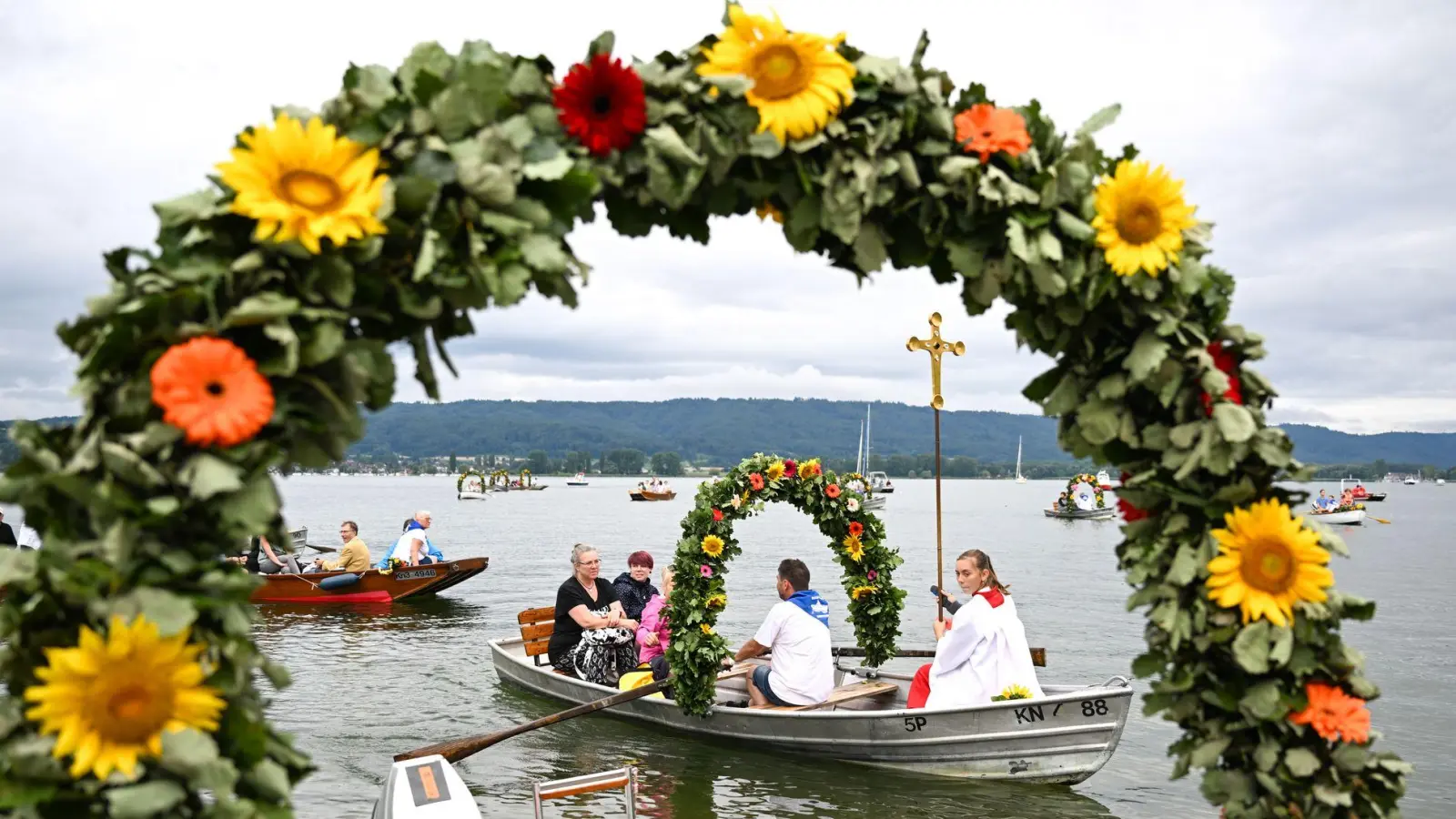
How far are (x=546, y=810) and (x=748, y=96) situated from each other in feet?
27.0

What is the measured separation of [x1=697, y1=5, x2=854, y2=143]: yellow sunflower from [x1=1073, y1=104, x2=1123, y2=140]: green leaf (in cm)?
80

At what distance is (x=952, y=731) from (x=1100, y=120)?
7327 mm

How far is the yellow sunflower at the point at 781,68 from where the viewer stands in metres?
3.21

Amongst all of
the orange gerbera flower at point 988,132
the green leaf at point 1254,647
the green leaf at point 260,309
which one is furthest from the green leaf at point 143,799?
the green leaf at point 1254,647

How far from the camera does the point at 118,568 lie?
259cm

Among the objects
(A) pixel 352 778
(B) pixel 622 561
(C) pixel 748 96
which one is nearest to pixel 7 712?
(C) pixel 748 96

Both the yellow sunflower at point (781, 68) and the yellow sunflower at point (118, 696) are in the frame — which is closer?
the yellow sunflower at point (118, 696)

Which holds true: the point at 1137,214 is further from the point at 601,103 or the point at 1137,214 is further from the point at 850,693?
the point at 850,693

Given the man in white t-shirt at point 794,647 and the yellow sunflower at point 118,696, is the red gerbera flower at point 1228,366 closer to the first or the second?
the yellow sunflower at point 118,696

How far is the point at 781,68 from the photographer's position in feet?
10.6

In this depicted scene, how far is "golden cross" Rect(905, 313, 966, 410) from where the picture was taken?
11305 mm

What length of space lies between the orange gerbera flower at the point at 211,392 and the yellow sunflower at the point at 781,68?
1532mm

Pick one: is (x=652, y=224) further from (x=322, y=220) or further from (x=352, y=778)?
(x=352, y=778)

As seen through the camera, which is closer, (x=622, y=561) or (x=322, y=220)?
(x=322, y=220)
